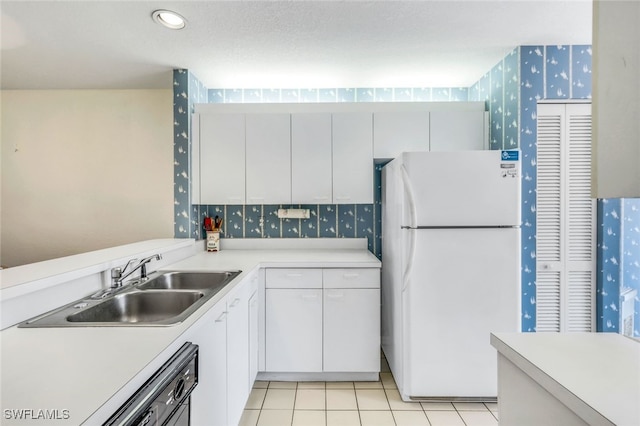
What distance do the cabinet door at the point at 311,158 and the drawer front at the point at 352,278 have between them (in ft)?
2.24

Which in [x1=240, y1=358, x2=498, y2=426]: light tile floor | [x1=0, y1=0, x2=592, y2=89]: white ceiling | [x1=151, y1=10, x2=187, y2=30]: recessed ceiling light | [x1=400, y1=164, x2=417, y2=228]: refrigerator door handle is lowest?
[x1=240, y1=358, x2=498, y2=426]: light tile floor

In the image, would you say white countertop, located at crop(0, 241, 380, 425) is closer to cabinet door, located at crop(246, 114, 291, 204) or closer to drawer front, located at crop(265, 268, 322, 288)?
drawer front, located at crop(265, 268, 322, 288)

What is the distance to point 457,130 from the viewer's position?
9.28ft

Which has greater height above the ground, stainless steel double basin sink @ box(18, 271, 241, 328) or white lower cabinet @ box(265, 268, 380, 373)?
stainless steel double basin sink @ box(18, 271, 241, 328)

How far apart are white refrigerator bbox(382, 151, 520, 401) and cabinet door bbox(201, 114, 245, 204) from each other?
1.42m

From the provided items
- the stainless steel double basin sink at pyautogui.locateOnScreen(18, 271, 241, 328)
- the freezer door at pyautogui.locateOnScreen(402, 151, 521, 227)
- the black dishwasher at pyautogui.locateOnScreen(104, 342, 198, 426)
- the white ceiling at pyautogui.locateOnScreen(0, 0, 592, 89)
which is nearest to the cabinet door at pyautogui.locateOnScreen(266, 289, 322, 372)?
the stainless steel double basin sink at pyautogui.locateOnScreen(18, 271, 241, 328)

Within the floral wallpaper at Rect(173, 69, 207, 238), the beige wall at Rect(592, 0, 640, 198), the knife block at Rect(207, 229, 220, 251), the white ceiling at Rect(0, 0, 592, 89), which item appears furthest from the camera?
the knife block at Rect(207, 229, 220, 251)

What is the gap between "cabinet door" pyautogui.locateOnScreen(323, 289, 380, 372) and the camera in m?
2.47

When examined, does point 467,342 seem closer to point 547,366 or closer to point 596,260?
point 596,260

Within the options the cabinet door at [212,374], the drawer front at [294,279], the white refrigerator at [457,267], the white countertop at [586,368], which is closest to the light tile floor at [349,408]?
the white refrigerator at [457,267]

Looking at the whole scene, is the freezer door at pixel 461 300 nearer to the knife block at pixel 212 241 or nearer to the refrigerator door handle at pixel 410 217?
the refrigerator door handle at pixel 410 217

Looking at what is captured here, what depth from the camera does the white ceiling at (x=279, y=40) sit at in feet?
6.33

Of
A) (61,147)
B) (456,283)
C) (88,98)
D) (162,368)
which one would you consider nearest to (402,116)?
(456,283)

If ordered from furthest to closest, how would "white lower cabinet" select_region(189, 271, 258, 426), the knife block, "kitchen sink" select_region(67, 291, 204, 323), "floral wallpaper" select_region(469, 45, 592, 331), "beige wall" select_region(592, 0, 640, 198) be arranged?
the knife block < "floral wallpaper" select_region(469, 45, 592, 331) < "kitchen sink" select_region(67, 291, 204, 323) < "white lower cabinet" select_region(189, 271, 258, 426) < "beige wall" select_region(592, 0, 640, 198)
